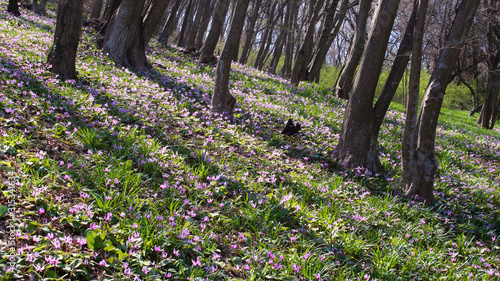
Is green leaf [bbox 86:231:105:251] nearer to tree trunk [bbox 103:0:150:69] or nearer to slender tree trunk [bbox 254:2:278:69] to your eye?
tree trunk [bbox 103:0:150:69]

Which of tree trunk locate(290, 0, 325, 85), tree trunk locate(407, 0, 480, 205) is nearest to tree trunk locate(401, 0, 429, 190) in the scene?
tree trunk locate(407, 0, 480, 205)

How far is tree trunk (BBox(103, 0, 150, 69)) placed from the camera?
844cm

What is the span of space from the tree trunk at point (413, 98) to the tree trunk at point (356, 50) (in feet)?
11.6

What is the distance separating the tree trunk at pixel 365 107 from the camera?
5270 millimetres

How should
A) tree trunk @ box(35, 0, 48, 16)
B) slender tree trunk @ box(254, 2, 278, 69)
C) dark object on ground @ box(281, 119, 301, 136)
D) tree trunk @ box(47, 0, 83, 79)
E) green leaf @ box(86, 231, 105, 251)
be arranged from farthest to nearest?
slender tree trunk @ box(254, 2, 278, 69), tree trunk @ box(35, 0, 48, 16), dark object on ground @ box(281, 119, 301, 136), tree trunk @ box(47, 0, 83, 79), green leaf @ box(86, 231, 105, 251)

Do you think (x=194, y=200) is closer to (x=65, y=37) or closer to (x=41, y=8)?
(x=65, y=37)

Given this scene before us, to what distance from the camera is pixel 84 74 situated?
652 cm

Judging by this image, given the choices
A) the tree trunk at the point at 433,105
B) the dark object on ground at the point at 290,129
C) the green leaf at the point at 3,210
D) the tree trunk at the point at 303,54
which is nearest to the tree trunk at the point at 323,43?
the tree trunk at the point at 303,54

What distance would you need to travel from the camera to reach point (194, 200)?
3484 mm

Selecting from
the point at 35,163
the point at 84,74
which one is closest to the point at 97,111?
the point at 35,163

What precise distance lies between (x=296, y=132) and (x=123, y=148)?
3.68m

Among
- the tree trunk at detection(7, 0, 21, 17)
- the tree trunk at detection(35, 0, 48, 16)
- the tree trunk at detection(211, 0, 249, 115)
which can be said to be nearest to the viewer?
the tree trunk at detection(211, 0, 249, 115)

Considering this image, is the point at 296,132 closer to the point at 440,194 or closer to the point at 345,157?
the point at 345,157

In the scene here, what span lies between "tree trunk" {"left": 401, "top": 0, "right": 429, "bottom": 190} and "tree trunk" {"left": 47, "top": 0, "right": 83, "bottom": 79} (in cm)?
585
